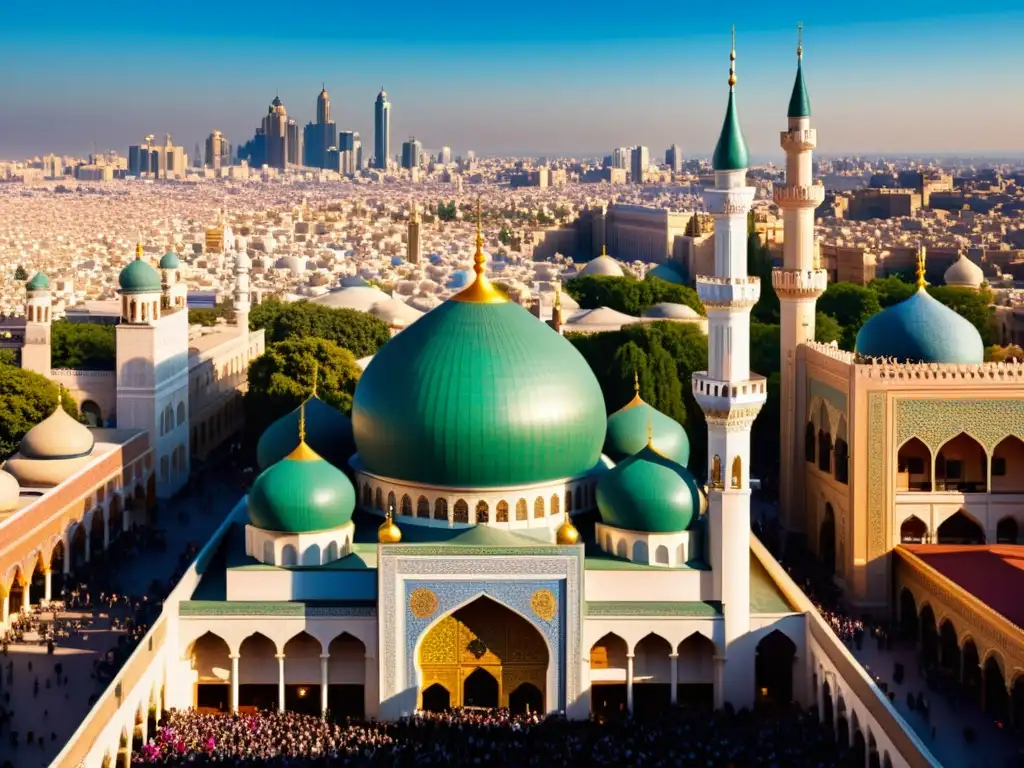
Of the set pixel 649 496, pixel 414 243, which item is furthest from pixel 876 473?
pixel 414 243

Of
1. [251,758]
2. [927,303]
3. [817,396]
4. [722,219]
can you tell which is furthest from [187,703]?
[927,303]

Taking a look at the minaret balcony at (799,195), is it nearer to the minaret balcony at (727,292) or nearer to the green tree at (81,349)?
the minaret balcony at (727,292)

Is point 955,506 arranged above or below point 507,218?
below

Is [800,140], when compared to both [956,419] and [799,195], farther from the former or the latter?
[956,419]

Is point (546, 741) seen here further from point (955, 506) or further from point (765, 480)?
point (765, 480)

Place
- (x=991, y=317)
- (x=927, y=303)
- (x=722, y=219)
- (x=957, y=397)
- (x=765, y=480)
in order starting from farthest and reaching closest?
(x=991, y=317) < (x=765, y=480) < (x=927, y=303) < (x=957, y=397) < (x=722, y=219)

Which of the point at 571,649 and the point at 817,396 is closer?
the point at 571,649

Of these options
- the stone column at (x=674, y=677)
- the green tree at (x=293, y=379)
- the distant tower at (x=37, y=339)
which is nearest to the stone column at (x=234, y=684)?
the stone column at (x=674, y=677)
